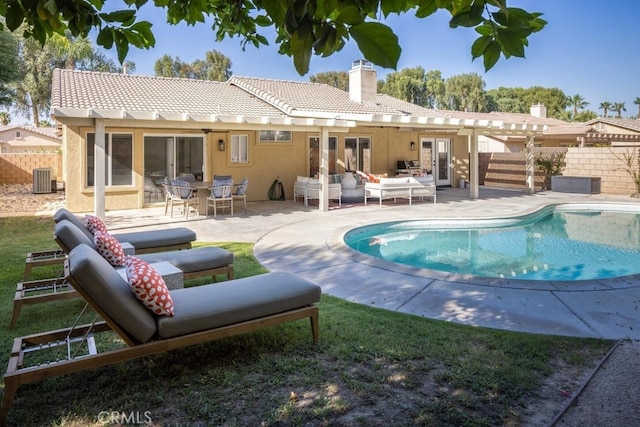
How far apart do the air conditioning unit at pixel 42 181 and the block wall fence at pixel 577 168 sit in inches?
752

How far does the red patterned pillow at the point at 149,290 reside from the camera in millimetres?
3303

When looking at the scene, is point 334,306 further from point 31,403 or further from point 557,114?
point 557,114

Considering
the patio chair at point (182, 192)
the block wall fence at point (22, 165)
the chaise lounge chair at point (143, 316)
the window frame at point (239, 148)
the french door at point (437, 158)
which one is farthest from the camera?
the block wall fence at point (22, 165)

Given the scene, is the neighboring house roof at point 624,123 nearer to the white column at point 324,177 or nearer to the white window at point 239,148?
the white column at point 324,177

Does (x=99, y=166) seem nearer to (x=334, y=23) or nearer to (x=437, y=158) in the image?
(x=334, y=23)

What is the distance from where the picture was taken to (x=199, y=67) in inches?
1816

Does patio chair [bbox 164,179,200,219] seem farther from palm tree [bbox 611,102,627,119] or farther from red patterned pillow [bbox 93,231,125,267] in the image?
palm tree [bbox 611,102,627,119]

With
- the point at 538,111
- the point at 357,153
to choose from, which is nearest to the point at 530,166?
the point at 357,153

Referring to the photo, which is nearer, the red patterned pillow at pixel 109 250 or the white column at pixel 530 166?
the red patterned pillow at pixel 109 250

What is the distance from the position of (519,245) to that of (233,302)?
8.34 meters

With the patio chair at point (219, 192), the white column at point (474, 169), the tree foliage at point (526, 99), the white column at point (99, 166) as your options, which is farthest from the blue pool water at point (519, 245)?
the tree foliage at point (526, 99)

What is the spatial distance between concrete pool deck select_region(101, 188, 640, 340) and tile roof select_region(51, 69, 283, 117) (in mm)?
3544

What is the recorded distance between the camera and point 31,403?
9.99 ft

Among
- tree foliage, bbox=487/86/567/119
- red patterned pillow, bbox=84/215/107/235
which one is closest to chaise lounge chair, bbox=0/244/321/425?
red patterned pillow, bbox=84/215/107/235
